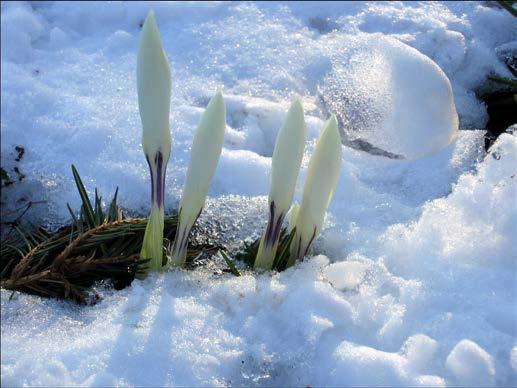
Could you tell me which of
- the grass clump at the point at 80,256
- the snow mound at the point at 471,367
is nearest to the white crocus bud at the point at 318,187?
the grass clump at the point at 80,256

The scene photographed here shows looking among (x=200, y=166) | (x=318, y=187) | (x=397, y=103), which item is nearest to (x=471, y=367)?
(x=318, y=187)

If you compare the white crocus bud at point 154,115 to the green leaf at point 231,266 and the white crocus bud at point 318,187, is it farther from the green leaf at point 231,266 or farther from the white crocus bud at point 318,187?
the white crocus bud at point 318,187

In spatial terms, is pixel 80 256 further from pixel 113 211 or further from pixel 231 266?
pixel 231 266

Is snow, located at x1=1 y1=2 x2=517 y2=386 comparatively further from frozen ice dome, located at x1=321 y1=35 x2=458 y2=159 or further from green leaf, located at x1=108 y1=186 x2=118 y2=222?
green leaf, located at x1=108 y1=186 x2=118 y2=222

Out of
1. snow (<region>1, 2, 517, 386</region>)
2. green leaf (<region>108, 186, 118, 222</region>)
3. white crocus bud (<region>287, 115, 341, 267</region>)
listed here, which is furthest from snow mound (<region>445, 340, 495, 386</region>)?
green leaf (<region>108, 186, 118, 222</region>)

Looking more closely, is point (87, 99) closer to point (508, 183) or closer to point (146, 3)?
point (146, 3)

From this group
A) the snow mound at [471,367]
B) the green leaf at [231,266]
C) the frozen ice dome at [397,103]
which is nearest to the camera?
the snow mound at [471,367]

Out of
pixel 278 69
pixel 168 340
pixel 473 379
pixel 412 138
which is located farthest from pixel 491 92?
pixel 168 340
